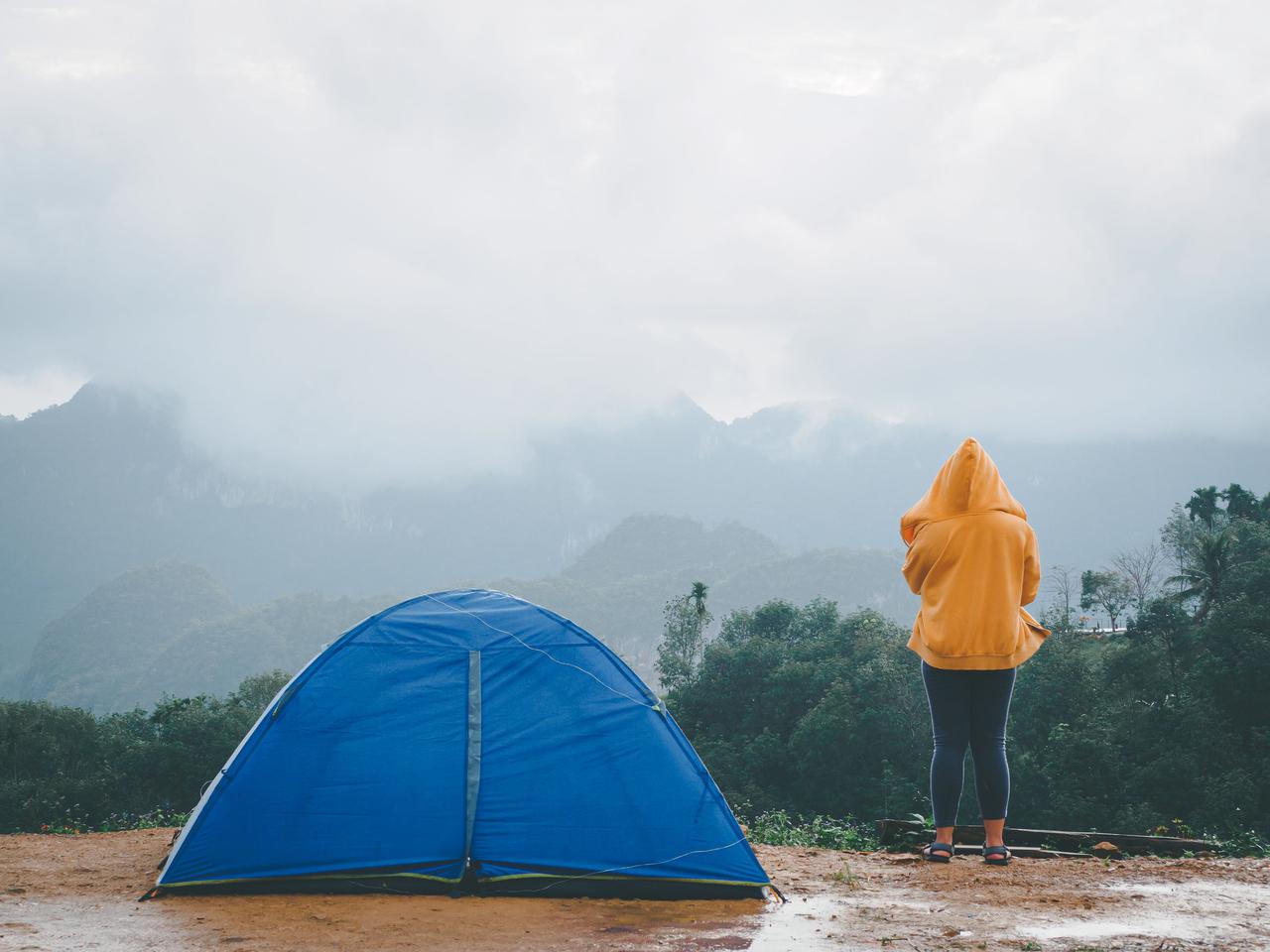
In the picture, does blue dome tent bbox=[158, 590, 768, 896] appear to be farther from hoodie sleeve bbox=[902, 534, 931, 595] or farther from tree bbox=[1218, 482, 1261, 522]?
tree bbox=[1218, 482, 1261, 522]

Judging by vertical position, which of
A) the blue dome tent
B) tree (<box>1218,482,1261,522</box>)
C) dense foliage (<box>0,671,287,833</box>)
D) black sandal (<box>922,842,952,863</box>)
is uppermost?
tree (<box>1218,482,1261,522</box>)

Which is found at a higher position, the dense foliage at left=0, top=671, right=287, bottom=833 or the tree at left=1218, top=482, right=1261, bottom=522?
the tree at left=1218, top=482, right=1261, bottom=522

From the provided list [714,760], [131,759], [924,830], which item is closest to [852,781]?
[714,760]

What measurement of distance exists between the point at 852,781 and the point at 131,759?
2869 cm

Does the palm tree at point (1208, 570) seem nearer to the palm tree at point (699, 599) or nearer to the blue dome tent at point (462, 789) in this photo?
the palm tree at point (699, 599)

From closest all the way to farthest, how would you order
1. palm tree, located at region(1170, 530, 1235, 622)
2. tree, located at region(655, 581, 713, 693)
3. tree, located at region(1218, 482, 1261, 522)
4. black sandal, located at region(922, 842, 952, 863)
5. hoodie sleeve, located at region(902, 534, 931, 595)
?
hoodie sleeve, located at region(902, 534, 931, 595)
black sandal, located at region(922, 842, 952, 863)
palm tree, located at region(1170, 530, 1235, 622)
tree, located at region(1218, 482, 1261, 522)
tree, located at region(655, 581, 713, 693)

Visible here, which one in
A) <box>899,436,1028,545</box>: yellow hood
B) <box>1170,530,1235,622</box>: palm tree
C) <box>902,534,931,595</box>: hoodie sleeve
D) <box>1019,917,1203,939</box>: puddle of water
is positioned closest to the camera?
<box>1019,917,1203,939</box>: puddle of water

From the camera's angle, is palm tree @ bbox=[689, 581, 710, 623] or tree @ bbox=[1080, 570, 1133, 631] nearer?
tree @ bbox=[1080, 570, 1133, 631]

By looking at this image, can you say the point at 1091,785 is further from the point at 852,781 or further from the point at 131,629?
the point at 131,629

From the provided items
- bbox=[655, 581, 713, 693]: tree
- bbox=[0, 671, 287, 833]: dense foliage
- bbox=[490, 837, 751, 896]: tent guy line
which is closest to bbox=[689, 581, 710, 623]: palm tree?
bbox=[655, 581, 713, 693]: tree

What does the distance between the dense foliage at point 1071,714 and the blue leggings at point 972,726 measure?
17.9 meters

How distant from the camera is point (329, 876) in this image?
560cm

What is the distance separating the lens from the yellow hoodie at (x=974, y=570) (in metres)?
5.83

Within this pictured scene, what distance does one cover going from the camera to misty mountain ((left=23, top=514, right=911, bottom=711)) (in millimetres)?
154375
